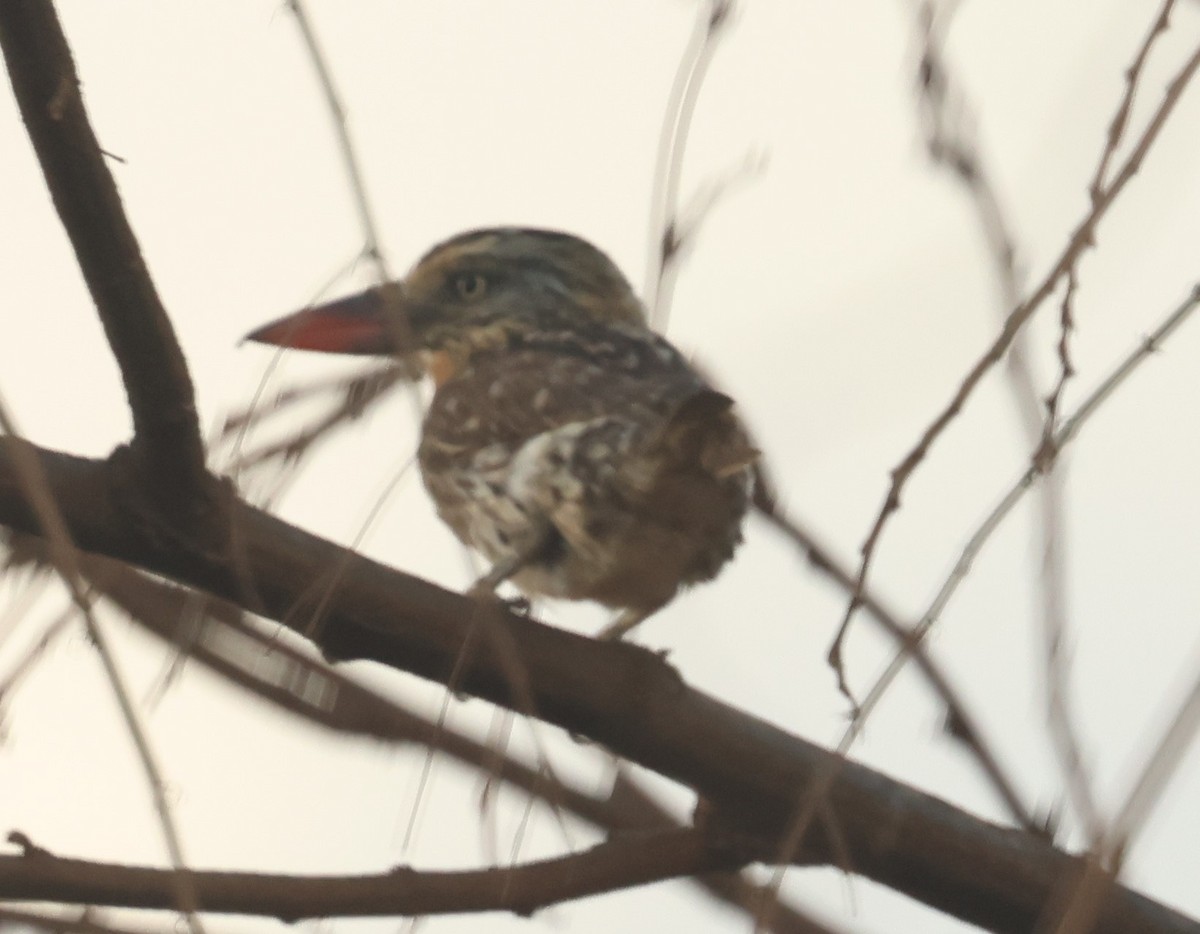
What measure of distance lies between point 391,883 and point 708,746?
349 mm

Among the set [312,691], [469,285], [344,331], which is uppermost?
[469,285]

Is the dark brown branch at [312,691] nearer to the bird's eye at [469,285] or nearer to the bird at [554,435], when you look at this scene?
the bird at [554,435]

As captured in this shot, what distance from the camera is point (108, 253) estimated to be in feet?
4.37

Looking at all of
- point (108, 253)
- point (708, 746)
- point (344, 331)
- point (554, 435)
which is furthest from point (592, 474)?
point (108, 253)

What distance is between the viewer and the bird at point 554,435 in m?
1.87

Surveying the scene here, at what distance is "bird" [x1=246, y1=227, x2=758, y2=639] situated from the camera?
1.87m

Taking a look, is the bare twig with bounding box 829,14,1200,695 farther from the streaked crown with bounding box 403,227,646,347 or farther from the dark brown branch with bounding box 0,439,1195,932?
the streaked crown with bounding box 403,227,646,347

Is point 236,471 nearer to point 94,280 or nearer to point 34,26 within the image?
point 94,280

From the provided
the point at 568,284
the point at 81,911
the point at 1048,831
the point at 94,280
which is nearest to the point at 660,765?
the point at 1048,831

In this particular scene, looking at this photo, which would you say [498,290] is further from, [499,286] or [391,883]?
[391,883]

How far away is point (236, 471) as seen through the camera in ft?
5.35

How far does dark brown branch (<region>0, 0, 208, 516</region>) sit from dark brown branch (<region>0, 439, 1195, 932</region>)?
0.12m

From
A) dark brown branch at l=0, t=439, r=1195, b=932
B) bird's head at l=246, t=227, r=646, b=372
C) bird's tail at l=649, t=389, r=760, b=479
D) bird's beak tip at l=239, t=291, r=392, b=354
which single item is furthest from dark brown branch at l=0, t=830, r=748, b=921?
bird's head at l=246, t=227, r=646, b=372

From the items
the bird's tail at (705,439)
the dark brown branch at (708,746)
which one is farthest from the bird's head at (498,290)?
the dark brown branch at (708,746)
